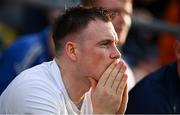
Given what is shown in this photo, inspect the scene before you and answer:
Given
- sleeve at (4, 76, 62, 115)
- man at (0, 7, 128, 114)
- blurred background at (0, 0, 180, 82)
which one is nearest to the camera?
sleeve at (4, 76, 62, 115)

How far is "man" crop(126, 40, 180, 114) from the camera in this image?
18.3 ft

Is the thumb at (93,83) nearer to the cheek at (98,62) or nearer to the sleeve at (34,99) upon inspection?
the cheek at (98,62)

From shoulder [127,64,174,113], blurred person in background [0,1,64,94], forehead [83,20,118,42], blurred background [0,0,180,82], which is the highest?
forehead [83,20,118,42]

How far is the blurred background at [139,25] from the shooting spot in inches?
358

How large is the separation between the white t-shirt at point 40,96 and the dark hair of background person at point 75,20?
20cm

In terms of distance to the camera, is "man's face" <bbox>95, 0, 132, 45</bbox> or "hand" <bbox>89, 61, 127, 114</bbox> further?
"man's face" <bbox>95, 0, 132, 45</bbox>

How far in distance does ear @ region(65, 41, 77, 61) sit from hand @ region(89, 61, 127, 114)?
206mm

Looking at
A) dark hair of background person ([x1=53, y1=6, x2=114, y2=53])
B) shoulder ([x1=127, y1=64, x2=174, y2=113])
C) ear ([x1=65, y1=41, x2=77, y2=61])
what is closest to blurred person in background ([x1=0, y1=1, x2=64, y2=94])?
shoulder ([x1=127, y1=64, x2=174, y2=113])

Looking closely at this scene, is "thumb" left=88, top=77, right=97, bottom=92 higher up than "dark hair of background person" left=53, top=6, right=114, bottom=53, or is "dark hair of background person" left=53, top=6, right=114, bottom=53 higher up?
"dark hair of background person" left=53, top=6, right=114, bottom=53

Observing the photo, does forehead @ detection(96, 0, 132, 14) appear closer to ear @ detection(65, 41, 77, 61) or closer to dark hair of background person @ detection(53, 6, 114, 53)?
dark hair of background person @ detection(53, 6, 114, 53)

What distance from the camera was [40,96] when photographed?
181 inches

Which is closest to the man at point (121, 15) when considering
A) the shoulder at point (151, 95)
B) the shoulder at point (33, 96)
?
the shoulder at point (151, 95)

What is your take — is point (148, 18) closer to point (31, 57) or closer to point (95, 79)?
point (31, 57)

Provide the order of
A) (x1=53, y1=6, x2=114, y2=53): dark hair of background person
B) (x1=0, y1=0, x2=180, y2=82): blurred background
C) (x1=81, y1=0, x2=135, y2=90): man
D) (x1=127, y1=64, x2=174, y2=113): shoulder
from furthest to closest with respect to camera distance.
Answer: (x1=0, y1=0, x2=180, y2=82): blurred background < (x1=81, y1=0, x2=135, y2=90): man < (x1=127, y1=64, x2=174, y2=113): shoulder < (x1=53, y1=6, x2=114, y2=53): dark hair of background person
